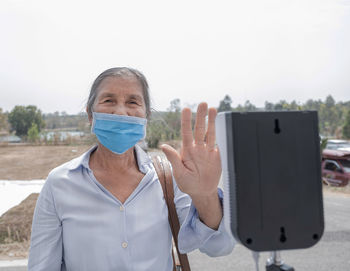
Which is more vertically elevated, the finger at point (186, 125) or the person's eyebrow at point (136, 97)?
the person's eyebrow at point (136, 97)

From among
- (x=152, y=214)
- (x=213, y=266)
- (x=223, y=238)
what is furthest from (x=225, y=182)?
(x=213, y=266)

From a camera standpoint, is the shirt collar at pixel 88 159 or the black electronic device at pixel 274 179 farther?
the shirt collar at pixel 88 159

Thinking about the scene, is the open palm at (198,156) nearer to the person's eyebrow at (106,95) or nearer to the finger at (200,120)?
the finger at (200,120)

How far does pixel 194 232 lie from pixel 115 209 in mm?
404

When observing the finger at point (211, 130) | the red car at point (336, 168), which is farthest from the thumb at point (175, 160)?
the red car at point (336, 168)

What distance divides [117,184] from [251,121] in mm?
1018

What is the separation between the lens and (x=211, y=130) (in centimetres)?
86

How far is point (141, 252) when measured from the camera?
1.35 metres

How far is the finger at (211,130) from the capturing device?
0.82 meters

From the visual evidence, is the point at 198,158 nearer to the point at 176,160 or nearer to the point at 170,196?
the point at 176,160

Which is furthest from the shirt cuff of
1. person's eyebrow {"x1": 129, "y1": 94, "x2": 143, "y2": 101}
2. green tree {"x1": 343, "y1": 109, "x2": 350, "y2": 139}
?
green tree {"x1": 343, "y1": 109, "x2": 350, "y2": 139}

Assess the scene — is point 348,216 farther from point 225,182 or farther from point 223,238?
point 225,182

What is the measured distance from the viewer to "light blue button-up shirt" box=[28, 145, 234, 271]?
1328 millimetres

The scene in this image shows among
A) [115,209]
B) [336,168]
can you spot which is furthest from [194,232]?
[336,168]
